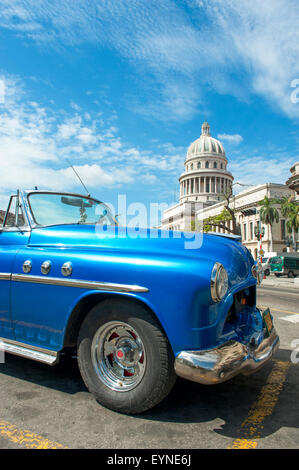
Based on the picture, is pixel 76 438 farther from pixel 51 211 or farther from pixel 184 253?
pixel 51 211

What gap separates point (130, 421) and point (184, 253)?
1246mm

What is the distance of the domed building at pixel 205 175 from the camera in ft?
323

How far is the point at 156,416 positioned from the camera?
2.51 metres

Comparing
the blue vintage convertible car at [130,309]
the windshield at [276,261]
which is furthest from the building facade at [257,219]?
the blue vintage convertible car at [130,309]

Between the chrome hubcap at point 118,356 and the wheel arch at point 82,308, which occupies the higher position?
the wheel arch at point 82,308

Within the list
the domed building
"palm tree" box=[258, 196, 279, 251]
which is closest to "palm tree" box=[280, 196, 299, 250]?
"palm tree" box=[258, 196, 279, 251]

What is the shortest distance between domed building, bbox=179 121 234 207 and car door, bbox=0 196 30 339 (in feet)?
306

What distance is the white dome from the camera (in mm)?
102269

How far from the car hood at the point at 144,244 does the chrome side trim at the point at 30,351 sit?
2.86 ft

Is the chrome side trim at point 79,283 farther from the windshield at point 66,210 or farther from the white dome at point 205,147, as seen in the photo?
the white dome at point 205,147

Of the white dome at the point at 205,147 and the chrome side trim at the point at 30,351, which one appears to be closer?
the chrome side trim at the point at 30,351

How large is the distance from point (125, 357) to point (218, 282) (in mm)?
903

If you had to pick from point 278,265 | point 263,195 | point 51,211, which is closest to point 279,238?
point 263,195

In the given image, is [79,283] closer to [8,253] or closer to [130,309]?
[130,309]
